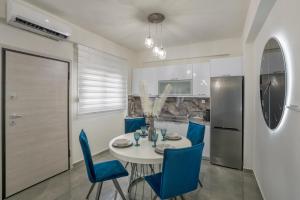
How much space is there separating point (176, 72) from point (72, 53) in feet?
7.51

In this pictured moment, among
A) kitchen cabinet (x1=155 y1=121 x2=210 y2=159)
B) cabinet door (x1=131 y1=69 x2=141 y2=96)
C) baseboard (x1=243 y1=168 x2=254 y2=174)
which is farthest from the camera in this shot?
cabinet door (x1=131 y1=69 x2=141 y2=96)

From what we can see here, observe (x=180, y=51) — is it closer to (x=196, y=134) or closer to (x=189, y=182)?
(x=196, y=134)

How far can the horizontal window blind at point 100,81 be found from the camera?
3.34 meters

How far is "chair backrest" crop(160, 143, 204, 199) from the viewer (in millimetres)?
1507

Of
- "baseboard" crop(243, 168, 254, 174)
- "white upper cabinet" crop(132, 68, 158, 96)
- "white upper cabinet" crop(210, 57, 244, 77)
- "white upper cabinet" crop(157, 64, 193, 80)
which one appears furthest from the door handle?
"baseboard" crop(243, 168, 254, 174)

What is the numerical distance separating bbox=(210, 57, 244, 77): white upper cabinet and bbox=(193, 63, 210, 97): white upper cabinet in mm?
204

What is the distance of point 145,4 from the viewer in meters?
2.36

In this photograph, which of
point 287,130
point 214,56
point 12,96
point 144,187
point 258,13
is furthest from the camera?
point 214,56

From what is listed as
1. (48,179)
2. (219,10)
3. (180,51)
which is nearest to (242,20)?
(219,10)

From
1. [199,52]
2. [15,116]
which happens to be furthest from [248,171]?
[15,116]

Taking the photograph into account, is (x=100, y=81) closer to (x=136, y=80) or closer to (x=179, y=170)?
(x=136, y=80)

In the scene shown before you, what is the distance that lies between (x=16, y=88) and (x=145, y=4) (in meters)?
2.15

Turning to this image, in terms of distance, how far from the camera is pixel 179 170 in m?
1.56

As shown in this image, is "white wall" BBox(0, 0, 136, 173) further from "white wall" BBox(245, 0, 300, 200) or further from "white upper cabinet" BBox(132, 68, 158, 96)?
"white wall" BBox(245, 0, 300, 200)
